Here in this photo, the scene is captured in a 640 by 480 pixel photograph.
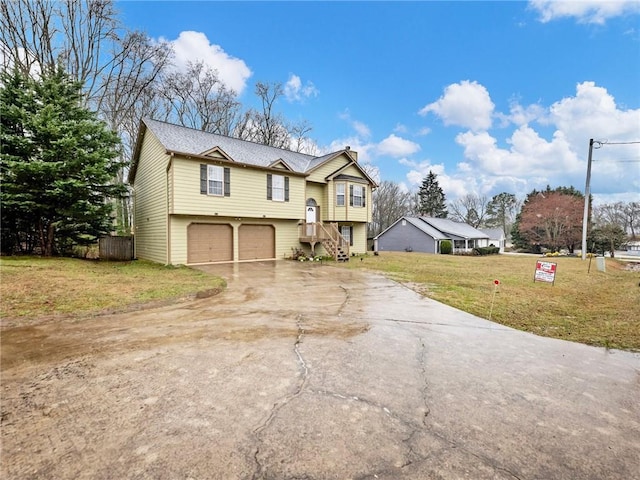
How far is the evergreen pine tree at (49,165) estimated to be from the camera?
1177 centimetres

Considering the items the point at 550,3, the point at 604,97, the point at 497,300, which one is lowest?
the point at 497,300

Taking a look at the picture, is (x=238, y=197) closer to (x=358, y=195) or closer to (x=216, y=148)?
(x=216, y=148)

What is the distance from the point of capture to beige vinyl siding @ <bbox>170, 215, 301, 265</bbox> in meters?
14.2

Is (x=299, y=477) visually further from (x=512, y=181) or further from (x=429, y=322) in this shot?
(x=512, y=181)

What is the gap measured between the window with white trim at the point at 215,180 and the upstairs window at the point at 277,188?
8.98ft

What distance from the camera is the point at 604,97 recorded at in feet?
52.5

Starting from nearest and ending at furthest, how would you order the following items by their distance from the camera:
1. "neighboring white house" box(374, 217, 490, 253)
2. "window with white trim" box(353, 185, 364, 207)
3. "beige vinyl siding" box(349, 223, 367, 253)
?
1. "window with white trim" box(353, 185, 364, 207)
2. "beige vinyl siding" box(349, 223, 367, 253)
3. "neighboring white house" box(374, 217, 490, 253)

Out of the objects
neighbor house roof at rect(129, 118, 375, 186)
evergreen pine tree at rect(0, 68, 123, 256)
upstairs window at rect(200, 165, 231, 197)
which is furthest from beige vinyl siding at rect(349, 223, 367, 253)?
evergreen pine tree at rect(0, 68, 123, 256)

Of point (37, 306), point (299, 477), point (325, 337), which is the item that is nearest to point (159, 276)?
point (37, 306)

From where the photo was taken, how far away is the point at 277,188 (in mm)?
17453

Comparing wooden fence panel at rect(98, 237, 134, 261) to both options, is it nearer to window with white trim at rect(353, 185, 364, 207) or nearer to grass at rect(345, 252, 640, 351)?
window with white trim at rect(353, 185, 364, 207)

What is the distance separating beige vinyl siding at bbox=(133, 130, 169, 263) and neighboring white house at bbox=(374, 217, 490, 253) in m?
25.2

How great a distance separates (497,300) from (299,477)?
782 cm

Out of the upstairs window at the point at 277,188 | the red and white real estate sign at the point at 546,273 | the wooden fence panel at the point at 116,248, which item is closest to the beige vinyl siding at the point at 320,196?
the upstairs window at the point at 277,188
